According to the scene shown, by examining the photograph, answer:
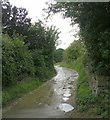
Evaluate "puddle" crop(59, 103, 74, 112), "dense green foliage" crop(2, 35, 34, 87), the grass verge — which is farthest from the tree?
"puddle" crop(59, 103, 74, 112)

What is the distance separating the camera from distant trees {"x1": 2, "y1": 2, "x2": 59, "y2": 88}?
69.7 ft

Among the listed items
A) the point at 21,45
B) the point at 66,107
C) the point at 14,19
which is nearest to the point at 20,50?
the point at 21,45

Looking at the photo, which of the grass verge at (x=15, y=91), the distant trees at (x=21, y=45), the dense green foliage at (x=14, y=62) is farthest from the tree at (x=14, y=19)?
the grass verge at (x=15, y=91)

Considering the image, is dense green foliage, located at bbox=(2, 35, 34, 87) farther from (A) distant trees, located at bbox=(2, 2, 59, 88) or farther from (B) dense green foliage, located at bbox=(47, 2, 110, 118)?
(B) dense green foliage, located at bbox=(47, 2, 110, 118)

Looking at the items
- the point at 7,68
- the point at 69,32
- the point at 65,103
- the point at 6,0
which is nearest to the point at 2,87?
the point at 7,68

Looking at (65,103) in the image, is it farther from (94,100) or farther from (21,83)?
(21,83)

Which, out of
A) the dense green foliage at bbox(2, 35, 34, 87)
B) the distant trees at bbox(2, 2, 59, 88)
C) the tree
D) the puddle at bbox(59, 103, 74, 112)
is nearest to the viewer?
the puddle at bbox(59, 103, 74, 112)

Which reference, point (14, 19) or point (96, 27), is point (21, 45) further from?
point (96, 27)

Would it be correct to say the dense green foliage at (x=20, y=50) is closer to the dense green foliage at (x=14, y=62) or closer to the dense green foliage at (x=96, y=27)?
the dense green foliage at (x=14, y=62)

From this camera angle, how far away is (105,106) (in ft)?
44.2

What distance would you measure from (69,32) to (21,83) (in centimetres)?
665

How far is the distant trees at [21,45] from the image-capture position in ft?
69.7

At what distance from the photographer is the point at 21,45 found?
25906 millimetres

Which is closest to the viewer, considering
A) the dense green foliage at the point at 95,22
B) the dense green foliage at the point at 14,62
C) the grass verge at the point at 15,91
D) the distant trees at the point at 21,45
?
the dense green foliage at the point at 95,22
